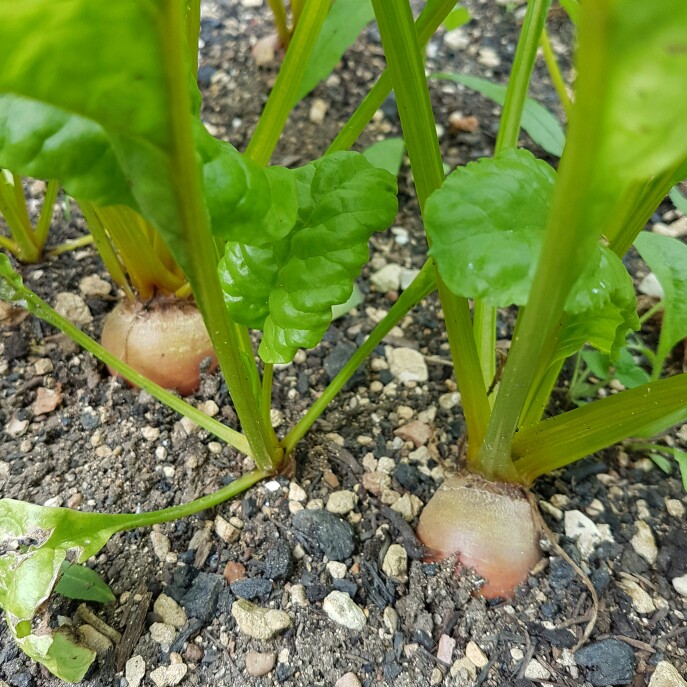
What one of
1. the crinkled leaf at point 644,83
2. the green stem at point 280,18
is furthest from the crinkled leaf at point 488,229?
the green stem at point 280,18

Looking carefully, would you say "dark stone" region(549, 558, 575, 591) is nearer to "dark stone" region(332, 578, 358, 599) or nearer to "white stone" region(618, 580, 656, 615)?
"white stone" region(618, 580, 656, 615)

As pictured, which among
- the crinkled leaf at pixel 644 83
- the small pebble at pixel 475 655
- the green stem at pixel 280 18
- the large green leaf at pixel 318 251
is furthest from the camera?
the green stem at pixel 280 18

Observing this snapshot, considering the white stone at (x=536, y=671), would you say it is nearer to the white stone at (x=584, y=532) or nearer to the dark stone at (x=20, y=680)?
the white stone at (x=584, y=532)

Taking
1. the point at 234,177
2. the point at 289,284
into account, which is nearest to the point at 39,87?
the point at 234,177

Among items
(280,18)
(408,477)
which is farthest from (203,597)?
(280,18)

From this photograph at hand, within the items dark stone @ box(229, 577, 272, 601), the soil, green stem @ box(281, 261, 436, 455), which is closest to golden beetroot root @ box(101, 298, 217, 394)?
the soil

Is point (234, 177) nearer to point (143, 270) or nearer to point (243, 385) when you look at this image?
point (243, 385)
